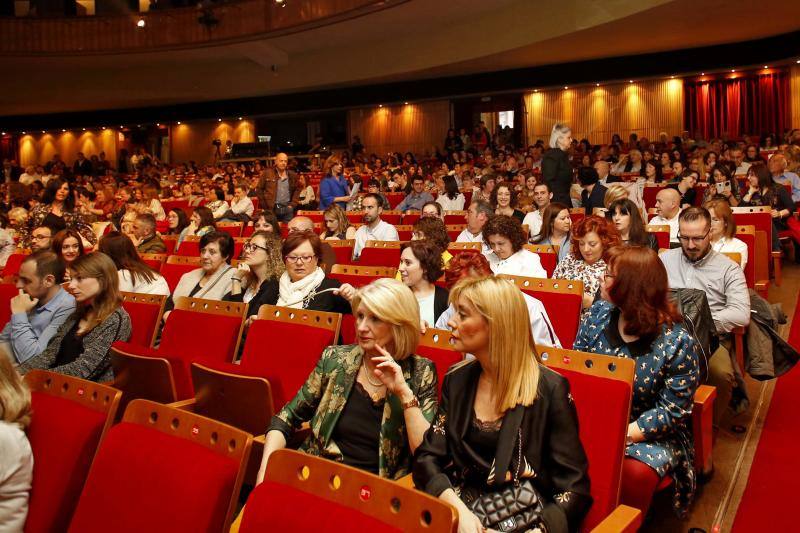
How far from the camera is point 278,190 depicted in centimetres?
862

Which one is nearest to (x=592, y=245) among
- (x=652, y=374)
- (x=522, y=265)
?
(x=522, y=265)

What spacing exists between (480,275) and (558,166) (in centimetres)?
375

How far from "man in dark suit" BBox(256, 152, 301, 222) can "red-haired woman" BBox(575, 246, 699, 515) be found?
6482 mm

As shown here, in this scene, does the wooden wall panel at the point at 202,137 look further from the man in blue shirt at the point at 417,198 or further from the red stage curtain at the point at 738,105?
the man in blue shirt at the point at 417,198

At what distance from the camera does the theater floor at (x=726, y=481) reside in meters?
2.68

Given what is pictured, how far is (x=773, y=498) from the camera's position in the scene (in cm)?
280

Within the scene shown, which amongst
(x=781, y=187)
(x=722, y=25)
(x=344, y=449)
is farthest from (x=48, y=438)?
(x=722, y=25)

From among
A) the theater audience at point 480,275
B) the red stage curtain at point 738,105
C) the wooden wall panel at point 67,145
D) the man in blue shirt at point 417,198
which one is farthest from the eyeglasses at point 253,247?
the wooden wall panel at point 67,145

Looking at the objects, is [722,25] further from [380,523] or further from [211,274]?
[380,523]

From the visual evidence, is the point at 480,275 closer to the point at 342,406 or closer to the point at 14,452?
the point at 342,406

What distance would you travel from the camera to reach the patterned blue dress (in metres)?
2.39

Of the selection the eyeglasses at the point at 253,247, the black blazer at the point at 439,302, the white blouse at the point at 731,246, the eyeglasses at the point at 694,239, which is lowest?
the black blazer at the point at 439,302

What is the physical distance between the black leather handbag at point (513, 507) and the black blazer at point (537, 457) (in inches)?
1.0

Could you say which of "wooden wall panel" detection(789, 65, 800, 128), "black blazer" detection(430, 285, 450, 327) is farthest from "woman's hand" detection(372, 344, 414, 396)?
"wooden wall panel" detection(789, 65, 800, 128)
